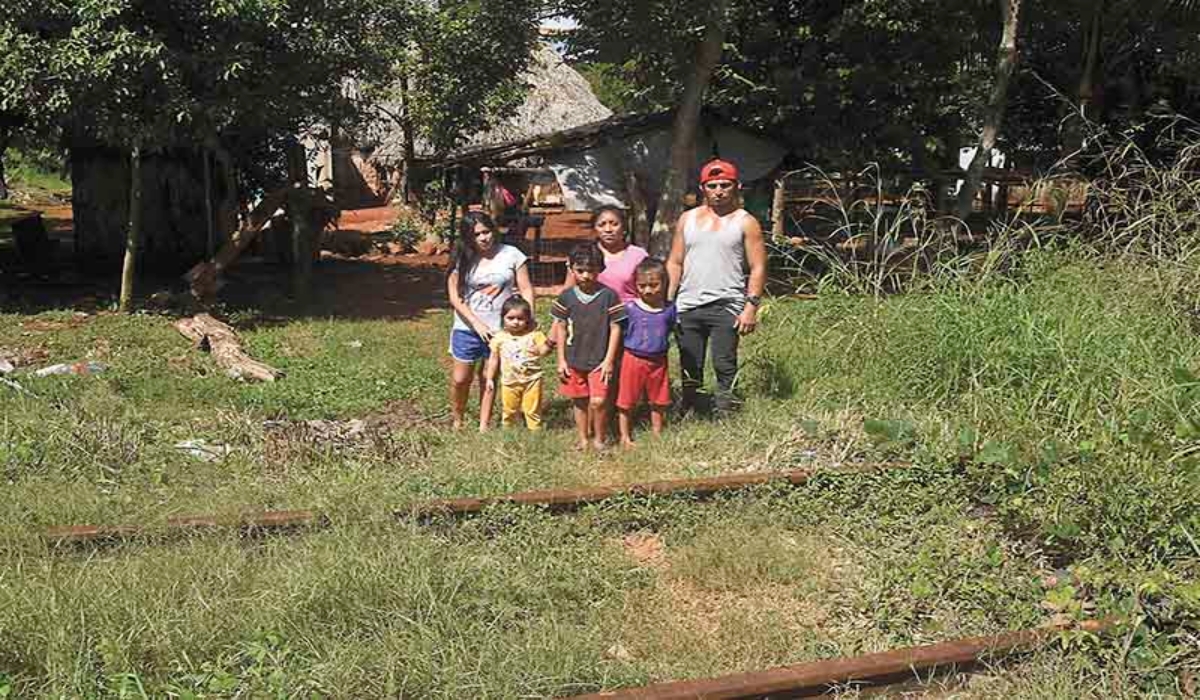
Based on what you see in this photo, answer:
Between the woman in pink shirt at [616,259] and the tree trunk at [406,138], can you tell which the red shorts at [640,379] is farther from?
the tree trunk at [406,138]

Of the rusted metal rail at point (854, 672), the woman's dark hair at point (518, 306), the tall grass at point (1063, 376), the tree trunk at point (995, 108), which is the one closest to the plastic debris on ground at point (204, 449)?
the woman's dark hair at point (518, 306)

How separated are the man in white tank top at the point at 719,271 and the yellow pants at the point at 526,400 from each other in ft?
3.33

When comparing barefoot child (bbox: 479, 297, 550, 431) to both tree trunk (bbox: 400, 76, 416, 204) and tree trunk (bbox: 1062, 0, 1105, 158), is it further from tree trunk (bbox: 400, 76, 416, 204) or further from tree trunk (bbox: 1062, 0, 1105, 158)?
tree trunk (bbox: 400, 76, 416, 204)

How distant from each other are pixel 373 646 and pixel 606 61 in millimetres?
12620

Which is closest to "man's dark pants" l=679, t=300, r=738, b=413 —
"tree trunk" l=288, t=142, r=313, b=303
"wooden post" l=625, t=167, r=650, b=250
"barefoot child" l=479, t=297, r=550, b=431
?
"barefoot child" l=479, t=297, r=550, b=431

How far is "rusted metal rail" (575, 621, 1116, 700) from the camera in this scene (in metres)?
3.40

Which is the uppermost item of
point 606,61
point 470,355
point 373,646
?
point 606,61

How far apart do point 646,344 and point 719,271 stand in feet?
2.16

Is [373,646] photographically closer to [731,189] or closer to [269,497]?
[269,497]

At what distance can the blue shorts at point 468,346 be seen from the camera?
6.71m

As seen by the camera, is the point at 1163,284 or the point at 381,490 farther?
the point at 1163,284

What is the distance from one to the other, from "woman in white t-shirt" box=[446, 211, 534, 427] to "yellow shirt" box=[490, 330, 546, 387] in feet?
0.39

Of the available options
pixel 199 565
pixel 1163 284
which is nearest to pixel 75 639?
pixel 199 565

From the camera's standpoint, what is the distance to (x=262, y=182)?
18906mm
